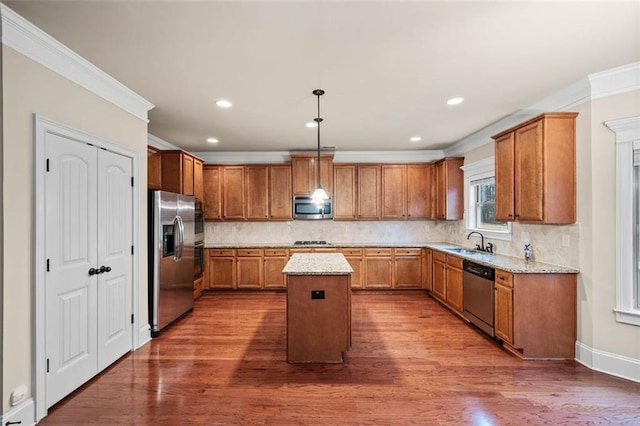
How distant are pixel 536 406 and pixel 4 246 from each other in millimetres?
3892

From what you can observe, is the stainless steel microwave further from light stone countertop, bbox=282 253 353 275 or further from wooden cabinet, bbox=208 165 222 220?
light stone countertop, bbox=282 253 353 275

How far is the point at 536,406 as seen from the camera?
7.54 feet

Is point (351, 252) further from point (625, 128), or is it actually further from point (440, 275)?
point (625, 128)

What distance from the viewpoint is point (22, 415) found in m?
2.02

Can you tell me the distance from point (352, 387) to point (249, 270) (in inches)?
135

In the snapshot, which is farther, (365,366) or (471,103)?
(471,103)

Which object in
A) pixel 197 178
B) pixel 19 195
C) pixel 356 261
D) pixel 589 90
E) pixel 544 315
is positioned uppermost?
pixel 589 90

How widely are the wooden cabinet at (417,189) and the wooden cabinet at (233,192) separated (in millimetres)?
3237

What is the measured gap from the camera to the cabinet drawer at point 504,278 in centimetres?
310

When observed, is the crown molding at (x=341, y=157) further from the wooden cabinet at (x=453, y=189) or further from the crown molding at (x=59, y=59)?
the crown molding at (x=59, y=59)

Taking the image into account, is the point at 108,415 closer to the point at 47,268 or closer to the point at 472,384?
the point at 47,268

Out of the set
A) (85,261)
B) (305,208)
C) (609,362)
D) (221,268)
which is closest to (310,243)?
(305,208)

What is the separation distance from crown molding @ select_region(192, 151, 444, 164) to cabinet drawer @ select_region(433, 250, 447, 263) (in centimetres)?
196

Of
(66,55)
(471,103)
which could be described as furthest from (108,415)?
(471,103)
